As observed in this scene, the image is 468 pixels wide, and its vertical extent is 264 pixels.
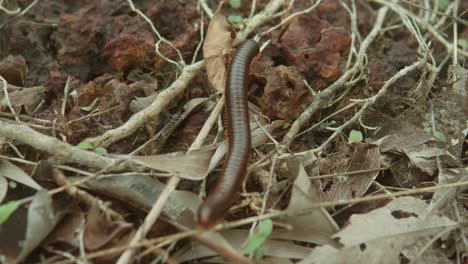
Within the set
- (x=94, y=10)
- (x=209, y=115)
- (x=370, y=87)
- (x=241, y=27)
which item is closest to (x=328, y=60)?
(x=370, y=87)

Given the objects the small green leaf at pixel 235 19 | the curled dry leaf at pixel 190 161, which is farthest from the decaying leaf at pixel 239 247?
the small green leaf at pixel 235 19

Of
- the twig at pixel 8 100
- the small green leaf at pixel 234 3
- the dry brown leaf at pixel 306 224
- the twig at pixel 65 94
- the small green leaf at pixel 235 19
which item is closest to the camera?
the dry brown leaf at pixel 306 224

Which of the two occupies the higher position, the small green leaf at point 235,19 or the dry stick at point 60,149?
the small green leaf at point 235,19

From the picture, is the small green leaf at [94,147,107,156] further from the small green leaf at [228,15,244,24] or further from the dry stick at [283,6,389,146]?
the small green leaf at [228,15,244,24]

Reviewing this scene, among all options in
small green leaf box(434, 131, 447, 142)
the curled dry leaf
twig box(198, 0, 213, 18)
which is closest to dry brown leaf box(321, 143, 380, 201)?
small green leaf box(434, 131, 447, 142)

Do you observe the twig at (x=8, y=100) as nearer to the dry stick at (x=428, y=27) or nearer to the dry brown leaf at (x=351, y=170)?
the dry brown leaf at (x=351, y=170)

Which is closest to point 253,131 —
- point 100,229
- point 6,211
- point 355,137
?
point 355,137
